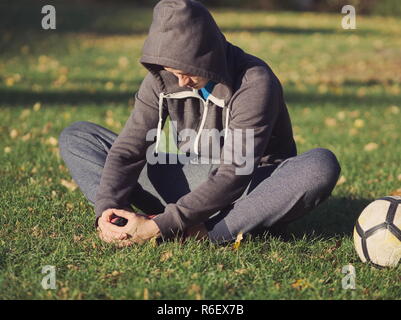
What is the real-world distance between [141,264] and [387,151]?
358 cm

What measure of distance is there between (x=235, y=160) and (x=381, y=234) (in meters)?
0.84

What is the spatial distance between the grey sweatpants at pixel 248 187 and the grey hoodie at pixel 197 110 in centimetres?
11

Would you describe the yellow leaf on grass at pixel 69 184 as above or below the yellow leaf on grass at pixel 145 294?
below

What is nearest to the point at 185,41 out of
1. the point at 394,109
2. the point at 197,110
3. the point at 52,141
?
the point at 197,110

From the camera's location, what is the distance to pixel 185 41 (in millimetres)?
3055

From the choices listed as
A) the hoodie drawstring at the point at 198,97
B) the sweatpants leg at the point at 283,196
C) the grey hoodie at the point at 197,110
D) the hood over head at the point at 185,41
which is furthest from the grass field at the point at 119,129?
the hood over head at the point at 185,41

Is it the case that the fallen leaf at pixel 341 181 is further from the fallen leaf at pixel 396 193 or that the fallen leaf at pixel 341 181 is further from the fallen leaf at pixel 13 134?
the fallen leaf at pixel 13 134

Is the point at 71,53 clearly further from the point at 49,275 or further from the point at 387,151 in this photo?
the point at 49,275

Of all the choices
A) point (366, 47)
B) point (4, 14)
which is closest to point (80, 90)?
point (366, 47)

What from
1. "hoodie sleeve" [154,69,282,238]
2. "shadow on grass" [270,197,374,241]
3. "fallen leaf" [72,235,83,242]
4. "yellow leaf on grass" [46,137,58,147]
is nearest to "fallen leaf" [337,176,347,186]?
"shadow on grass" [270,197,374,241]

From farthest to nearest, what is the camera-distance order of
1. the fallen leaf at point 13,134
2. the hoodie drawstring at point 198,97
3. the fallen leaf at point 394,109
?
the fallen leaf at point 394,109 < the fallen leaf at point 13,134 < the hoodie drawstring at point 198,97

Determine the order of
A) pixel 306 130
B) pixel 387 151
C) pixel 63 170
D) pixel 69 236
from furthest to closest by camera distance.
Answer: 1. pixel 306 130
2. pixel 387 151
3. pixel 63 170
4. pixel 69 236

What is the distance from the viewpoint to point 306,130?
682 centimetres

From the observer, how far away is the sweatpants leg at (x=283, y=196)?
3.39 meters
